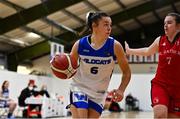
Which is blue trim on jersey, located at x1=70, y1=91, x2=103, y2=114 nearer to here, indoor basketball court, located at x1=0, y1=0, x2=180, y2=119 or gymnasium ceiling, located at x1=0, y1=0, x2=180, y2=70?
indoor basketball court, located at x1=0, y1=0, x2=180, y2=119

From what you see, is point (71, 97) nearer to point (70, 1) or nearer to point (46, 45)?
point (70, 1)

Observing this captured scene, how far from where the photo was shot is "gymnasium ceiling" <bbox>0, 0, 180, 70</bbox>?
50.2ft

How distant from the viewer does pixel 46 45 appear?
2088 cm

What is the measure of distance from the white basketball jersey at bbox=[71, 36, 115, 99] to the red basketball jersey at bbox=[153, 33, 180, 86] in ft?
1.92

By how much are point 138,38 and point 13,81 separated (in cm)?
1134

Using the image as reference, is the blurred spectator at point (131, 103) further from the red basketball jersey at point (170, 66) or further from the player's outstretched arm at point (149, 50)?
the red basketball jersey at point (170, 66)

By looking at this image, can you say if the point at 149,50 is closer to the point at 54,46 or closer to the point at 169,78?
the point at 169,78

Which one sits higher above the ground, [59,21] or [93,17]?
[59,21]

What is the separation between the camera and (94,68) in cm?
362

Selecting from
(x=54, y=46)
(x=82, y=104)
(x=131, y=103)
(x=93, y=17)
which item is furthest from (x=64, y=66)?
(x=131, y=103)

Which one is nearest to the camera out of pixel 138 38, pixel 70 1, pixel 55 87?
pixel 70 1

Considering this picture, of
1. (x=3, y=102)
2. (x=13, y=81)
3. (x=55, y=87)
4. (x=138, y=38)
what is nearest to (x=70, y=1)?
(x=13, y=81)

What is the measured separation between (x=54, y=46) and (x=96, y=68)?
530 inches

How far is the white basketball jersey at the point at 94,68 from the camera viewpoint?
3625mm
